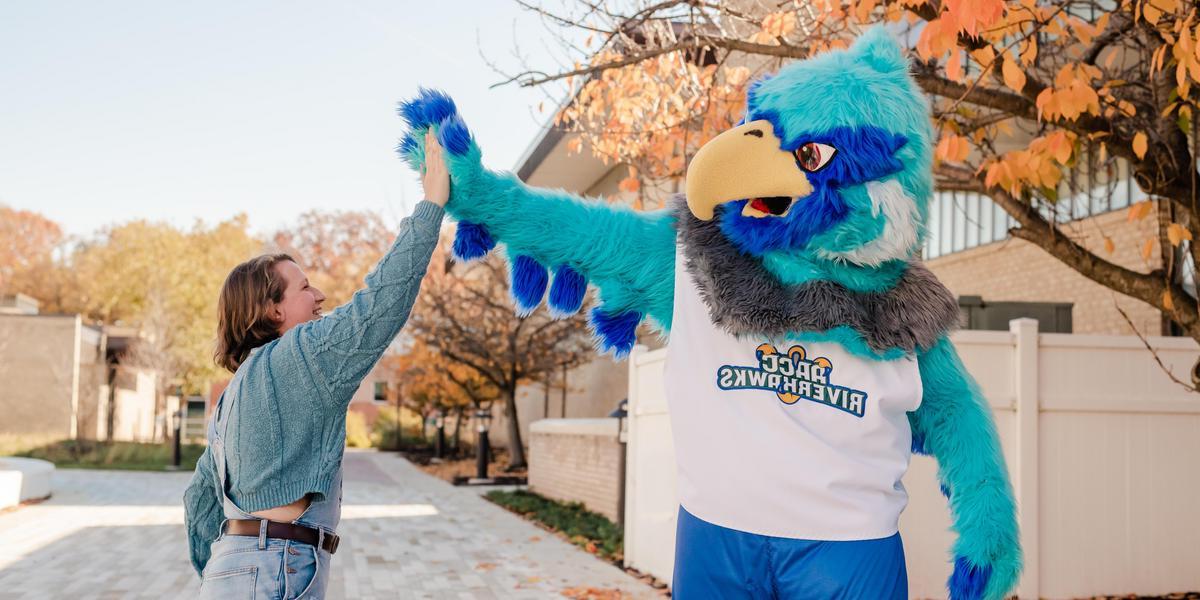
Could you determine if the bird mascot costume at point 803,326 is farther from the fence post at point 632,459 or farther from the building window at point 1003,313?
the building window at point 1003,313

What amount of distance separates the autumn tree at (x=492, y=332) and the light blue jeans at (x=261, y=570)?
13.9 meters

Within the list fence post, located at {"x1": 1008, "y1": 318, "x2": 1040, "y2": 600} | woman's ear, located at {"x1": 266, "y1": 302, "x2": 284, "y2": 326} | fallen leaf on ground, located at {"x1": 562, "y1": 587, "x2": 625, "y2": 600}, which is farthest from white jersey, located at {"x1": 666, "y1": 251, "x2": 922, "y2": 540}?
fallen leaf on ground, located at {"x1": 562, "y1": 587, "x2": 625, "y2": 600}

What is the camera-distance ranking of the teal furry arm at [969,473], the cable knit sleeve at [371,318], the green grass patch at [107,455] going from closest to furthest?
the cable knit sleeve at [371,318]
the teal furry arm at [969,473]
the green grass patch at [107,455]

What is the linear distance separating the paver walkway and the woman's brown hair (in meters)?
5.16

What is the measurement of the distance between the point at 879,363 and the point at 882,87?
0.70m

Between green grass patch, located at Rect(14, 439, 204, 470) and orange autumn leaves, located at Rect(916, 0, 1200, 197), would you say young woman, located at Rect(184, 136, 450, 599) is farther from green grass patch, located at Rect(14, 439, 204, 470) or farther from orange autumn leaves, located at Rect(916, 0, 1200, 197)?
green grass patch, located at Rect(14, 439, 204, 470)

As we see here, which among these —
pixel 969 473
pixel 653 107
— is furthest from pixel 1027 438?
pixel 969 473

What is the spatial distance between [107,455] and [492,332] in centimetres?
1157

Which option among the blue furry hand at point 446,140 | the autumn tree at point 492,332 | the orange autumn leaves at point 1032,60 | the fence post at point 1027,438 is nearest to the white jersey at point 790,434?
the blue furry hand at point 446,140

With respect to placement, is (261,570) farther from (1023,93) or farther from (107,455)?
(107,455)

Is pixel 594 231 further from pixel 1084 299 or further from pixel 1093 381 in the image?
pixel 1084 299

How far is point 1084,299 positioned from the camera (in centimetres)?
1302

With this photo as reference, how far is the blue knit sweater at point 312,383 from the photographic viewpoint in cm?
241

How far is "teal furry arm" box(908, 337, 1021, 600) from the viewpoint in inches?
107
